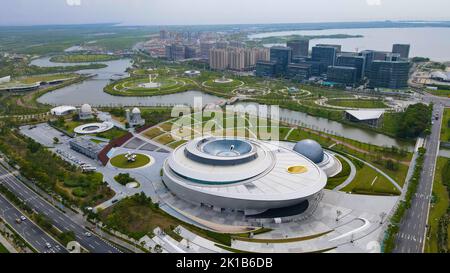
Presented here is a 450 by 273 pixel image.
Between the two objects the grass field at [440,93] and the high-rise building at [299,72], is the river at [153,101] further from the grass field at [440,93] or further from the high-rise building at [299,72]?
the grass field at [440,93]

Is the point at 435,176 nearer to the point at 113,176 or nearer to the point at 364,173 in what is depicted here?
the point at 364,173

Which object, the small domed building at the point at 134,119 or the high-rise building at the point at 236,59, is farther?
the high-rise building at the point at 236,59

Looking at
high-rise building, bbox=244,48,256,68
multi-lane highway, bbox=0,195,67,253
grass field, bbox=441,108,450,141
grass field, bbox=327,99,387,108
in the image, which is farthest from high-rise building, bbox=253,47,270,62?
multi-lane highway, bbox=0,195,67,253

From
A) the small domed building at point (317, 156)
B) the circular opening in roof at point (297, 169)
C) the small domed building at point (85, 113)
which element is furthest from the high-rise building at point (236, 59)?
the circular opening in roof at point (297, 169)

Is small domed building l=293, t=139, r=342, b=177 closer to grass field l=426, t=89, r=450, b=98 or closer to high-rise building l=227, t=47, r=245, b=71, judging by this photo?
grass field l=426, t=89, r=450, b=98

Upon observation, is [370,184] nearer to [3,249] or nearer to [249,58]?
[3,249]
